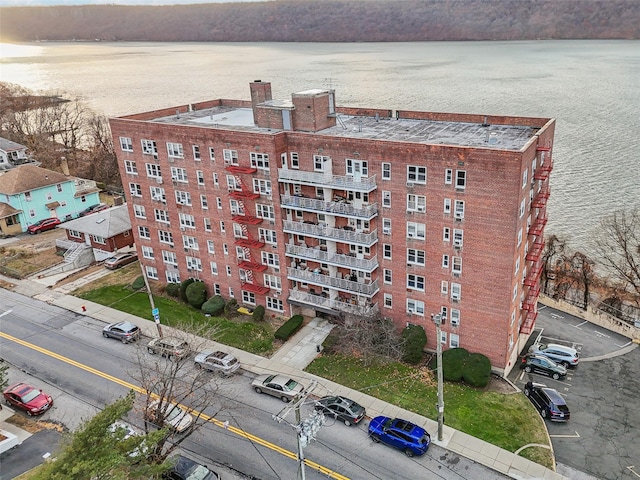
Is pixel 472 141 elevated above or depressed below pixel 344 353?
above

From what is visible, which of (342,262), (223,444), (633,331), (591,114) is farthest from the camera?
(591,114)

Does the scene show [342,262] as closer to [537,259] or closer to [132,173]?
[537,259]

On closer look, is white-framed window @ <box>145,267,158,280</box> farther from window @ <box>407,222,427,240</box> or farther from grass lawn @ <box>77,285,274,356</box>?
window @ <box>407,222,427,240</box>

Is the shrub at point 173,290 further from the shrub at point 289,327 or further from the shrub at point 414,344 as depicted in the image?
the shrub at point 414,344

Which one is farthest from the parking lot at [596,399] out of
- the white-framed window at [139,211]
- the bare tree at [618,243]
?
the white-framed window at [139,211]

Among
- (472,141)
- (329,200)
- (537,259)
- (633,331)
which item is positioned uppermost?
(472,141)

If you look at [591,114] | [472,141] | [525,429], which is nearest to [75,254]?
[472,141]

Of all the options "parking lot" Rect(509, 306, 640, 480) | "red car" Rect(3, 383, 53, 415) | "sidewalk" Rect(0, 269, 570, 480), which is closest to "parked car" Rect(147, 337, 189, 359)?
"sidewalk" Rect(0, 269, 570, 480)

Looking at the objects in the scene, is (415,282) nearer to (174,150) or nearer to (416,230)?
(416,230)
